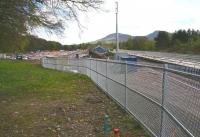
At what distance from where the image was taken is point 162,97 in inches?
358

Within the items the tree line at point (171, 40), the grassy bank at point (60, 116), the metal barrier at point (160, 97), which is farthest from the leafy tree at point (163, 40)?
the metal barrier at point (160, 97)

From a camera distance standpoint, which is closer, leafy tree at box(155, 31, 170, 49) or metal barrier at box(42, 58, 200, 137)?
metal barrier at box(42, 58, 200, 137)

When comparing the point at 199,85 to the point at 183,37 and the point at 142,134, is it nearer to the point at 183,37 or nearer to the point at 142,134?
the point at 142,134

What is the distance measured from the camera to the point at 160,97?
9.45m

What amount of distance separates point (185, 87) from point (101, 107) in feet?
26.5

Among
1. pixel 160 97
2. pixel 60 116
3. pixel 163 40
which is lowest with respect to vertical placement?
pixel 163 40

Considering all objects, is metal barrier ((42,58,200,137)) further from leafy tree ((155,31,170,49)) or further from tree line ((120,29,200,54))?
leafy tree ((155,31,170,49))

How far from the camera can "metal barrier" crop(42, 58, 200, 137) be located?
23.2ft

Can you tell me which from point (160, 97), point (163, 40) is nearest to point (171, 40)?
point (163, 40)

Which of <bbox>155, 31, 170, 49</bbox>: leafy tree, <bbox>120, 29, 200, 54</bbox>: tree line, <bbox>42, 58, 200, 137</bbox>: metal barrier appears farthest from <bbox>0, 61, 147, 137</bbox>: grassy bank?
<bbox>155, 31, 170, 49</bbox>: leafy tree

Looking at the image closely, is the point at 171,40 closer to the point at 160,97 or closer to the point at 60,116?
the point at 60,116

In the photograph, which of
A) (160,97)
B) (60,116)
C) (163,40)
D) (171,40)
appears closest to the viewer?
(160,97)

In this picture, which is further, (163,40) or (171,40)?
(163,40)

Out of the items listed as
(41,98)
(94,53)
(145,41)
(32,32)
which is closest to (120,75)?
Answer: (41,98)
